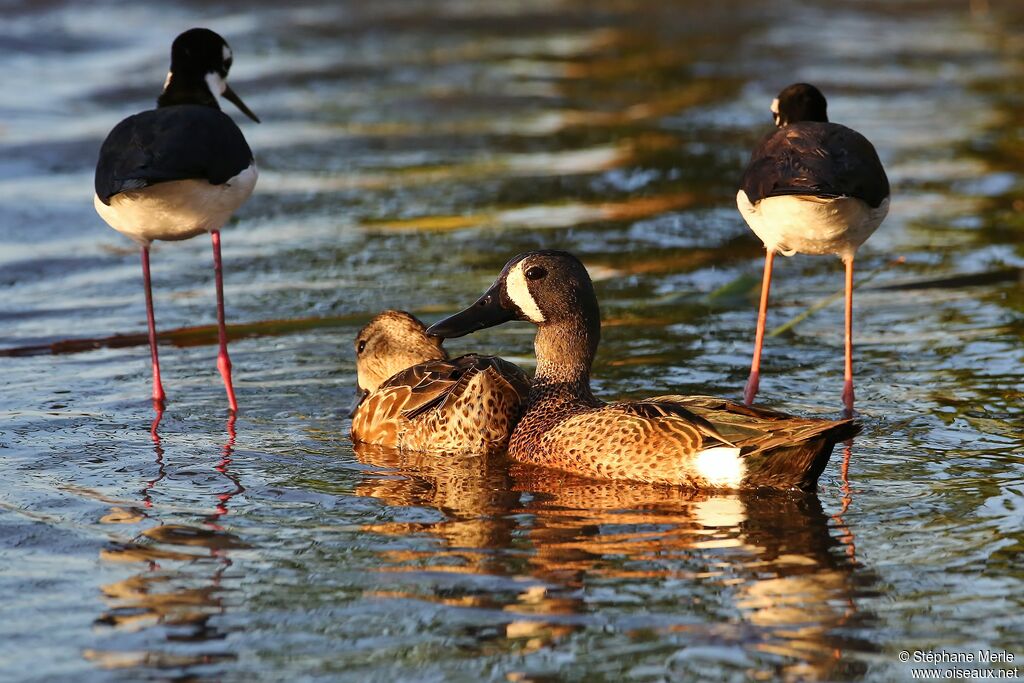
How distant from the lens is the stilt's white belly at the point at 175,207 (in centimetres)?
863

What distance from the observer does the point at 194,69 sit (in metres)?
9.95

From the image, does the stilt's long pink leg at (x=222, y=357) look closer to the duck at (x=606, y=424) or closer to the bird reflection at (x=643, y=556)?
the duck at (x=606, y=424)

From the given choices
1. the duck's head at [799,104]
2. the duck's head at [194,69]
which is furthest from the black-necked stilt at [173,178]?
the duck's head at [799,104]

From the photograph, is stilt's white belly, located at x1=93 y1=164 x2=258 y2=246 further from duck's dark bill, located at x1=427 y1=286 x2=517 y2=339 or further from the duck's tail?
the duck's tail

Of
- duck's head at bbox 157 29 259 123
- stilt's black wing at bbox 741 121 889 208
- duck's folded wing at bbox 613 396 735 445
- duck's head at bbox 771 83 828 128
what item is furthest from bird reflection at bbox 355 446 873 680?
duck's head at bbox 157 29 259 123

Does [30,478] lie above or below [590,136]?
below

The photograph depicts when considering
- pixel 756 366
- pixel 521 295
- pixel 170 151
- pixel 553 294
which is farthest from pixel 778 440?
pixel 170 151

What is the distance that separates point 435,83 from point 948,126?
617 centimetres

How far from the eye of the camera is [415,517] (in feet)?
22.0

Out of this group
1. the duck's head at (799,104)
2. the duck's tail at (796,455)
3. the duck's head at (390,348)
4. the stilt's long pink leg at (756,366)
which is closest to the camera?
the duck's tail at (796,455)

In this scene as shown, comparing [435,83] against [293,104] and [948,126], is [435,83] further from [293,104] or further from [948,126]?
[948,126]

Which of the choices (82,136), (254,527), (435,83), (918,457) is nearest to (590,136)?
(435,83)

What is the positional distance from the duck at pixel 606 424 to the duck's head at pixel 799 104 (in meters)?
2.28

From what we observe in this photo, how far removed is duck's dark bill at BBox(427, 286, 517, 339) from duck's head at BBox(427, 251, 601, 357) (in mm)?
48
